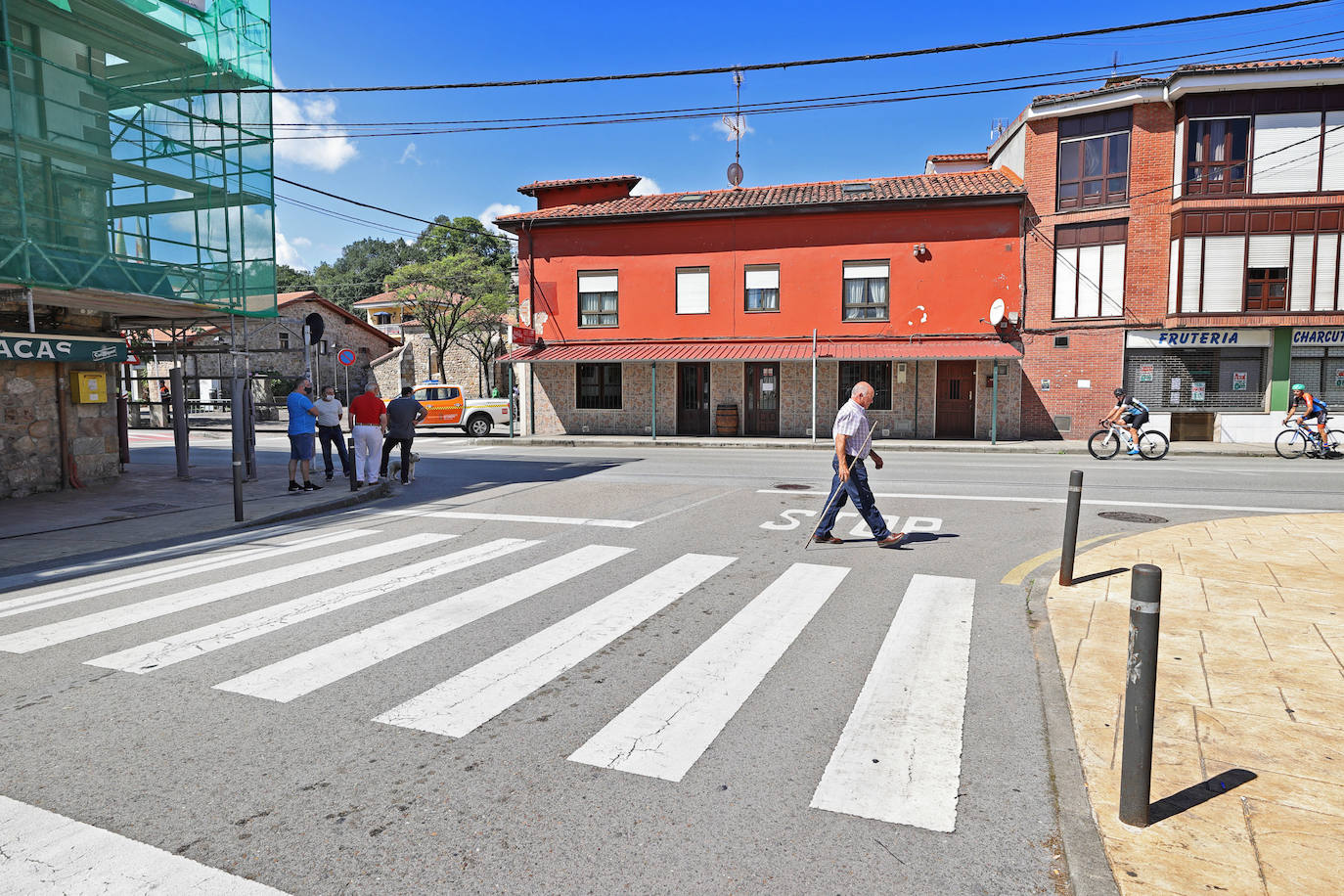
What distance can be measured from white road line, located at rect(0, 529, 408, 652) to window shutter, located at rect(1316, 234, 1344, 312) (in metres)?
24.7

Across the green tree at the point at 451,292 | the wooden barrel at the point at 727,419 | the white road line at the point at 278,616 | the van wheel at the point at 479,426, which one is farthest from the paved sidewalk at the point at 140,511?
the green tree at the point at 451,292

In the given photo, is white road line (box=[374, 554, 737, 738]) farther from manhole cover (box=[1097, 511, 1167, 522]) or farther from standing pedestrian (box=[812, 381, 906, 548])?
manhole cover (box=[1097, 511, 1167, 522])

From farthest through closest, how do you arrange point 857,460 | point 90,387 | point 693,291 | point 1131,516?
point 693,291
point 90,387
point 1131,516
point 857,460

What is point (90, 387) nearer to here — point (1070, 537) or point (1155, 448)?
point (1070, 537)

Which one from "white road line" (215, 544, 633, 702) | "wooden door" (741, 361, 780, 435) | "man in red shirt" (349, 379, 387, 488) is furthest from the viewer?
"wooden door" (741, 361, 780, 435)

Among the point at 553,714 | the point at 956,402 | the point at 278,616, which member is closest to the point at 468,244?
the point at 956,402

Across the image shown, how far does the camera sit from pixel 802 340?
80.1ft

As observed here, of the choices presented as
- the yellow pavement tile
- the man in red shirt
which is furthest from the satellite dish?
the yellow pavement tile

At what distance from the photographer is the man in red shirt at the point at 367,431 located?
41.5 ft

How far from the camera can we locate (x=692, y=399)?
25594 millimetres

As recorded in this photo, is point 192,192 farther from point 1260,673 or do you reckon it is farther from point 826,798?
point 1260,673

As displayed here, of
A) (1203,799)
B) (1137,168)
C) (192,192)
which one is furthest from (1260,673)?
(1137,168)

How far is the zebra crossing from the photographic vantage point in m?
3.47

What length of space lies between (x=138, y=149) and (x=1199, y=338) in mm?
25961
